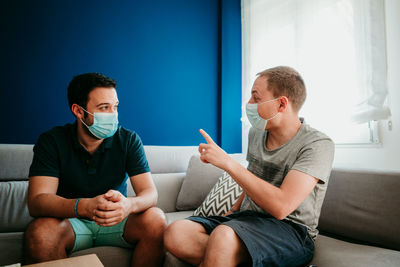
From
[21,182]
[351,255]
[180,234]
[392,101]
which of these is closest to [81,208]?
[180,234]

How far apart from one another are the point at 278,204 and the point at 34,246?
917 millimetres

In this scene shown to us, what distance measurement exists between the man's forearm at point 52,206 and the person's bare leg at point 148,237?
0.28 meters

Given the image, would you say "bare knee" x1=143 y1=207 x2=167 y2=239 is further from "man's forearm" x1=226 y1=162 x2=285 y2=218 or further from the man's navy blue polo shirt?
"man's forearm" x1=226 y1=162 x2=285 y2=218

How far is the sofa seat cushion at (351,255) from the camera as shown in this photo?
3.09ft

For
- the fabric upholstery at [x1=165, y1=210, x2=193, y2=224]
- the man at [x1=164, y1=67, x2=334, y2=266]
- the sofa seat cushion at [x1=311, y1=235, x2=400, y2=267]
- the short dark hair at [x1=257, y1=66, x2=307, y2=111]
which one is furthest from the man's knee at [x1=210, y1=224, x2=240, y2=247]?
the fabric upholstery at [x1=165, y1=210, x2=193, y2=224]

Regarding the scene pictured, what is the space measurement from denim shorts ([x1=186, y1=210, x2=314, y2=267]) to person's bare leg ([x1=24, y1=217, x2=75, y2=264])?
66cm

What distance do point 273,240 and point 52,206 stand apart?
2.85 ft

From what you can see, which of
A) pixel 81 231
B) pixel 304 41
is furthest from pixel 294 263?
pixel 304 41

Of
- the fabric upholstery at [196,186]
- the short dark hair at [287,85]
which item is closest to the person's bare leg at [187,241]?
the short dark hair at [287,85]

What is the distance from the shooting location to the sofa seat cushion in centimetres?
94

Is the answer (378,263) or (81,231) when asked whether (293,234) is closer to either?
(378,263)

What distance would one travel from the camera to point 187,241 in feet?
3.36

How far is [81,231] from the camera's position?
45.6 inches

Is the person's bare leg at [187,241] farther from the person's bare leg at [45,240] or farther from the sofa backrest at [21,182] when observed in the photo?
Answer: the sofa backrest at [21,182]
